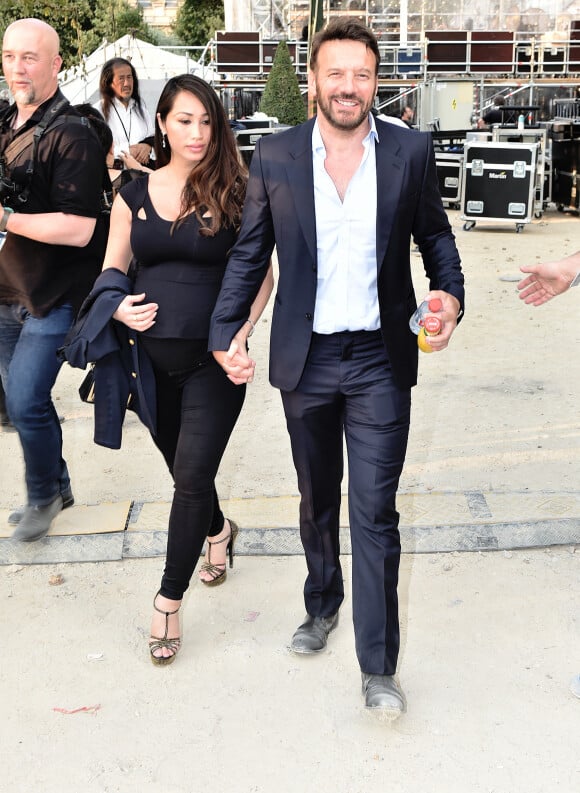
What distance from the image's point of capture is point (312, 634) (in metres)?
3.55

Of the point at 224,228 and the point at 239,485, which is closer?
the point at 224,228

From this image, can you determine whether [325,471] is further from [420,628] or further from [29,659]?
[29,659]

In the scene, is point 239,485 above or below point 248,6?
below

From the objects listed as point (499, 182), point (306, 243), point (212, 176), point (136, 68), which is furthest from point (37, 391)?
point (136, 68)

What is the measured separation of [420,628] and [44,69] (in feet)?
8.96

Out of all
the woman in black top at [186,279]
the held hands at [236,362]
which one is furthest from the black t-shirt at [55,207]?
the held hands at [236,362]

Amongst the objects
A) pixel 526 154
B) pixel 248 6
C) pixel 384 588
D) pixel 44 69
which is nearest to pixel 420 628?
pixel 384 588

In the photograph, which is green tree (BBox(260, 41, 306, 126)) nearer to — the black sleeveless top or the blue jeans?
the blue jeans

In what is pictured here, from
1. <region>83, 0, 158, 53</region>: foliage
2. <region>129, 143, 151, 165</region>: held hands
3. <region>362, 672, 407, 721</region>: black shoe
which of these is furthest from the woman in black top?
<region>83, 0, 158, 53</region>: foliage

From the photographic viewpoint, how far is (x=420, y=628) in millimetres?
3693

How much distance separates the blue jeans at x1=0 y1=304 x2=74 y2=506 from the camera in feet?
13.9

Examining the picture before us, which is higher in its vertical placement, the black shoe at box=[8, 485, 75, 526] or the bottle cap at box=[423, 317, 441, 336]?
the bottle cap at box=[423, 317, 441, 336]

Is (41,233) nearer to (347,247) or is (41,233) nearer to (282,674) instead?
(347,247)

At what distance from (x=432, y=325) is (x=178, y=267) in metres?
0.96
